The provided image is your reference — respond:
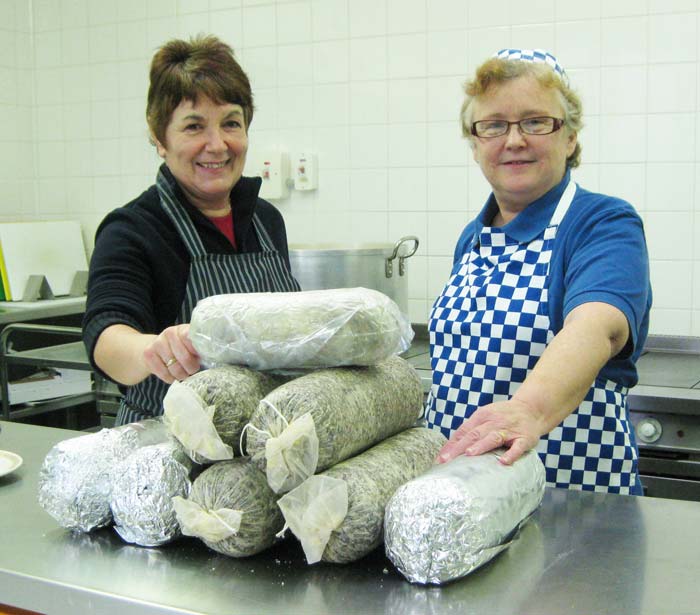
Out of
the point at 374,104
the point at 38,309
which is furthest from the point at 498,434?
the point at 38,309

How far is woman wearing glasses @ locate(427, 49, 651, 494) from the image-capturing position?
147cm

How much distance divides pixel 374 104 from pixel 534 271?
5.43 feet

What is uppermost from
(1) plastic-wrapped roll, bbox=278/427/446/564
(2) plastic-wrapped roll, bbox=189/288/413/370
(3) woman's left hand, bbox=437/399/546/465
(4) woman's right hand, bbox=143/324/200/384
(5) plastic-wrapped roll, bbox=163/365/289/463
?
(2) plastic-wrapped roll, bbox=189/288/413/370

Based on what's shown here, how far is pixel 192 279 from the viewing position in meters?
1.62

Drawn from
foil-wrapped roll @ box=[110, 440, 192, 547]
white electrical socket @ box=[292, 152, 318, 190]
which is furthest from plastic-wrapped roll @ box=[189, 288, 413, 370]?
white electrical socket @ box=[292, 152, 318, 190]

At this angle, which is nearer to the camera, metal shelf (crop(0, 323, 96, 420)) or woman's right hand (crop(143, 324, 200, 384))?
woman's right hand (crop(143, 324, 200, 384))

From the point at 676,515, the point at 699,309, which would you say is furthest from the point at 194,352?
the point at 699,309

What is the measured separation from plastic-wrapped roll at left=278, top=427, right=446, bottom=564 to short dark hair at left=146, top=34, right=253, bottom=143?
935 mm

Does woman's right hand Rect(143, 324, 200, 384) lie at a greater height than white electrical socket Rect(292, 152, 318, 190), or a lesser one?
lesser

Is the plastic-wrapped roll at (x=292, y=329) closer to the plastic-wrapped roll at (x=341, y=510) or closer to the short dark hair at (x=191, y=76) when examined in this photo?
the plastic-wrapped roll at (x=341, y=510)

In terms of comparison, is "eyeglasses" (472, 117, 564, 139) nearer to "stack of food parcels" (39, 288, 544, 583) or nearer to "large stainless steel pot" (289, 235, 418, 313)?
"stack of food parcels" (39, 288, 544, 583)

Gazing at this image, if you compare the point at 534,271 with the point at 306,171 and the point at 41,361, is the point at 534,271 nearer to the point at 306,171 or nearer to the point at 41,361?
the point at 306,171

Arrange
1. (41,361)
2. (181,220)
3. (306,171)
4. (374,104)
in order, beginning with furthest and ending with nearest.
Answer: (306,171), (374,104), (41,361), (181,220)

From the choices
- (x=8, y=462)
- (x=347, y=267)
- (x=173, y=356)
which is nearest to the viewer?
(x=173, y=356)
